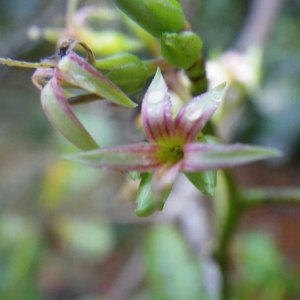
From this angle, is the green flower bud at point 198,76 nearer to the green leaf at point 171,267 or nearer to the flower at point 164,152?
the flower at point 164,152

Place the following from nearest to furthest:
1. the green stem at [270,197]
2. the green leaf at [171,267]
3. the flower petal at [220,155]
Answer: the flower petal at [220,155] < the green stem at [270,197] < the green leaf at [171,267]

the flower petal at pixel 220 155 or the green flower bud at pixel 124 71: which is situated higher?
the green flower bud at pixel 124 71

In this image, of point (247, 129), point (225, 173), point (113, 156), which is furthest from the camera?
point (247, 129)

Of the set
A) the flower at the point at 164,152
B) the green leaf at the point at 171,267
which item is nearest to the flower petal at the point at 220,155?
the flower at the point at 164,152

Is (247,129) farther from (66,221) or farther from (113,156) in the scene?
(113,156)

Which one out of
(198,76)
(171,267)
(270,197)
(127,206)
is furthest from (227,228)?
(127,206)

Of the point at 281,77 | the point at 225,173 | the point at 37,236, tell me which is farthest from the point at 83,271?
the point at 225,173
